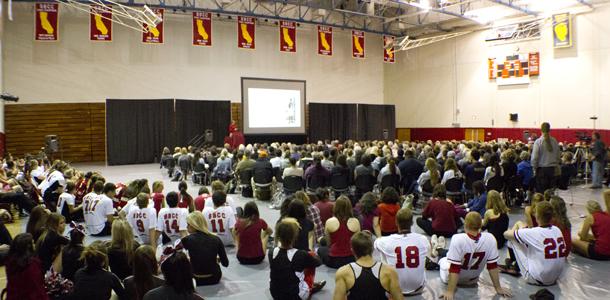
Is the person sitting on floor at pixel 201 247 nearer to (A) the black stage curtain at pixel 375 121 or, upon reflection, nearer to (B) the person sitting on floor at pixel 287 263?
(B) the person sitting on floor at pixel 287 263

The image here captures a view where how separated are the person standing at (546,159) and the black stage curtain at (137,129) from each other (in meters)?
16.3

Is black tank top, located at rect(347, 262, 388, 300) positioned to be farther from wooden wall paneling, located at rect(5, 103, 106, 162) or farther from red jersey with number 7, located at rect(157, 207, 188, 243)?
wooden wall paneling, located at rect(5, 103, 106, 162)

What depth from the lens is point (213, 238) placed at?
15.8 feet

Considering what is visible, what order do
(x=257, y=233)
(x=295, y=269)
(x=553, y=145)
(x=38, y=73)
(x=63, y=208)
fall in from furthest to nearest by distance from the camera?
(x=38, y=73) < (x=553, y=145) < (x=63, y=208) < (x=257, y=233) < (x=295, y=269)

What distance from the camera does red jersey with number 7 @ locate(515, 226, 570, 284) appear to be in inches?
188

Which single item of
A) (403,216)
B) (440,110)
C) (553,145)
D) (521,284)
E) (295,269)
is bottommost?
(521,284)

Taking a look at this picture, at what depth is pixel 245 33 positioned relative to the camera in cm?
1958

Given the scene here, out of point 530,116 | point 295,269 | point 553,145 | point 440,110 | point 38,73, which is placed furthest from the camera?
point 440,110

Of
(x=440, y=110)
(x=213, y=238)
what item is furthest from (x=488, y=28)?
(x=213, y=238)

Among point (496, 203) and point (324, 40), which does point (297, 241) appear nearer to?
point (496, 203)

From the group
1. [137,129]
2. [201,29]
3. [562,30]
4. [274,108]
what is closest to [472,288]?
[201,29]

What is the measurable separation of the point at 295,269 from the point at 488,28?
2314 centimetres

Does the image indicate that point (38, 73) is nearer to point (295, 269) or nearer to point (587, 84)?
point (295, 269)

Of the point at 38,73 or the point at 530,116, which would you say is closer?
the point at 38,73
